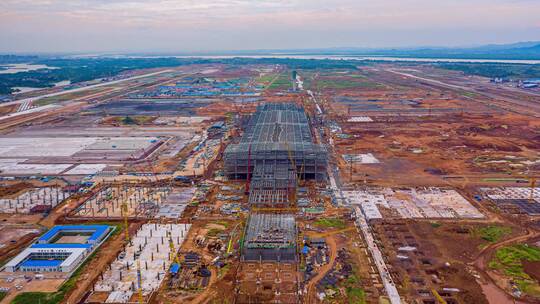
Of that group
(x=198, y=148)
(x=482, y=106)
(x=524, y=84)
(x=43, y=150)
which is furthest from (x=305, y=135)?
(x=524, y=84)

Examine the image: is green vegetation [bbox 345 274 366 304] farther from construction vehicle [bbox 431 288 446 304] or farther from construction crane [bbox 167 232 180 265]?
construction crane [bbox 167 232 180 265]

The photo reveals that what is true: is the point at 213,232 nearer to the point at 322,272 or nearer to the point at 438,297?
the point at 322,272

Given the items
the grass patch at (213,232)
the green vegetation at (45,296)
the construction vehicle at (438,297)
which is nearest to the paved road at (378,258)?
the construction vehicle at (438,297)

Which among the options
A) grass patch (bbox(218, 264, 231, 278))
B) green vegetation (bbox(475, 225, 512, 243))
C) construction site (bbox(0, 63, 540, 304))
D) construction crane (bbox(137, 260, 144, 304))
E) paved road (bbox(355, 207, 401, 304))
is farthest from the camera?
green vegetation (bbox(475, 225, 512, 243))

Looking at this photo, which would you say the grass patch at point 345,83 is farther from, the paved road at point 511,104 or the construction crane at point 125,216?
the construction crane at point 125,216

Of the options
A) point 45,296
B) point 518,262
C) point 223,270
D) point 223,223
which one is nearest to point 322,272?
point 223,270

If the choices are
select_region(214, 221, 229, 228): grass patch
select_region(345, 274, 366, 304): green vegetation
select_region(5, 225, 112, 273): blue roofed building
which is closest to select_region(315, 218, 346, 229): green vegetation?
select_region(345, 274, 366, 304): green vegetation
